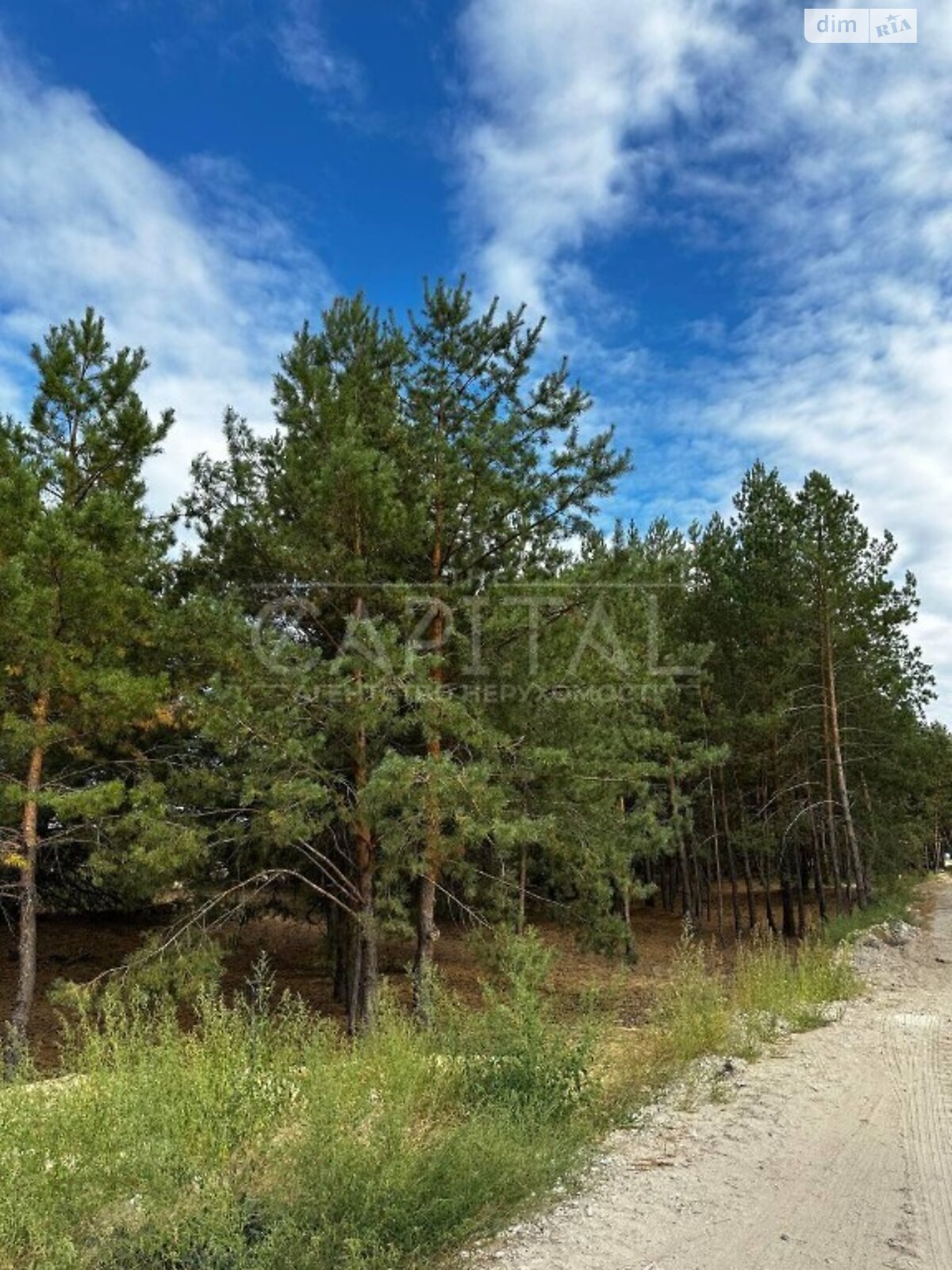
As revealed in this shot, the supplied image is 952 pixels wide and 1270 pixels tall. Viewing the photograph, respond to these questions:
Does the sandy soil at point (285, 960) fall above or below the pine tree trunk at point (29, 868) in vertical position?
below

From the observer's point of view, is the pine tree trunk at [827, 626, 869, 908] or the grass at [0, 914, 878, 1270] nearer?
the grass at [0, 914, 878, 1270]

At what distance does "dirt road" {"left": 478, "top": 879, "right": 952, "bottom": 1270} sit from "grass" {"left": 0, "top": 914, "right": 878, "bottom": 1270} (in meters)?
0.30

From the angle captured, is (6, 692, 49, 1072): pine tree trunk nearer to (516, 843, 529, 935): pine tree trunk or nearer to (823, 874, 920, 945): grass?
(516, 843, 529, 935): pine tree trunk

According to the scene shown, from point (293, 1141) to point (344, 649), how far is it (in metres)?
7.07

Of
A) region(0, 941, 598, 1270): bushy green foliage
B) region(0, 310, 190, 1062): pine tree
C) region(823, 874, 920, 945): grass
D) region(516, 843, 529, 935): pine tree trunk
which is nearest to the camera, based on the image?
region(0, 941, 598, 1270): bushy green foliage

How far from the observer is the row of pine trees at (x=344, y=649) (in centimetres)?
982

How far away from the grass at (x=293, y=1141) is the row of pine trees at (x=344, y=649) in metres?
2.93

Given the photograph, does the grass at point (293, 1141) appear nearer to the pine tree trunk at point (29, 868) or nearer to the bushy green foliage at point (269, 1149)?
the bushy green foliage at point (269, 1149)

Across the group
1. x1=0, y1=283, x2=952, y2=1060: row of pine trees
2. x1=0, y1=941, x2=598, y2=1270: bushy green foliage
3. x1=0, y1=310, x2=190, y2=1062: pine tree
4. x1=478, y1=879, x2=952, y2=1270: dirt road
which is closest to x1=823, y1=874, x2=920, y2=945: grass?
x1=0, y1=283, x2=952, y2=1060: row of pine trees

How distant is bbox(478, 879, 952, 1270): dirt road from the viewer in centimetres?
342

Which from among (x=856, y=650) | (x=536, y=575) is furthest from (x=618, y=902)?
(x=536, y=575)

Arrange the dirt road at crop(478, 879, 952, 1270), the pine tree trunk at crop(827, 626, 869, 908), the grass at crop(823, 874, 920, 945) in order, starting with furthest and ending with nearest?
the pine tree trunk at crop(827, 626, 869, 908) < the grass at crop(823, 874, 920, 945) < the dirt road at crop(478, 879, 952, 1270)

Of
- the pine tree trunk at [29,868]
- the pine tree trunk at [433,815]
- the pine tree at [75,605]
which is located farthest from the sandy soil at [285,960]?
the pine tree at [75,605]

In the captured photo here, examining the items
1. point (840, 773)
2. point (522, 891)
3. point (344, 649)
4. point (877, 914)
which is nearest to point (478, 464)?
point (344, 649)
